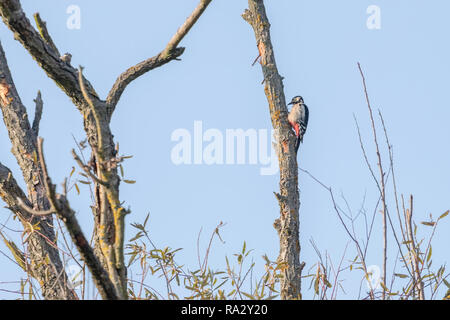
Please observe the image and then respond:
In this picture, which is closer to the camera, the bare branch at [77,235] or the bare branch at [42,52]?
the bare branch at [77,235]

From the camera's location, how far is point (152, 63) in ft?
12.9

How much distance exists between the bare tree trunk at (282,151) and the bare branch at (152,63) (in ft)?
4.69

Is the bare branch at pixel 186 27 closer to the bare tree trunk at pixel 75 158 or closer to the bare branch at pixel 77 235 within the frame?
the bare tree trunk at pixel 75 158

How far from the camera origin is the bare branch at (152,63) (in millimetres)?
3785

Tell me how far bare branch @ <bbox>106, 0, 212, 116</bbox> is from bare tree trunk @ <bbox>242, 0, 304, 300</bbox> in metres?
1.43

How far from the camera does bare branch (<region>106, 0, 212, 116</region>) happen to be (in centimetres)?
379

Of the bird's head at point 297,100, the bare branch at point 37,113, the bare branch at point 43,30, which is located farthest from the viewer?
the bird's head at point 297,100

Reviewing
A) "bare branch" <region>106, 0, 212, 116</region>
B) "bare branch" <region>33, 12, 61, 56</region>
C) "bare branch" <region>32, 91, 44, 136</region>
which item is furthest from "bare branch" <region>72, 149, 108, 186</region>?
"bare branch" <region>32, 91, 44, 136</region>

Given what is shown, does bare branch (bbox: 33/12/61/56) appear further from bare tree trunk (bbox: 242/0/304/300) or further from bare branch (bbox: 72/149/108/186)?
bare tree trunk (bbox: 242/0/304/300)

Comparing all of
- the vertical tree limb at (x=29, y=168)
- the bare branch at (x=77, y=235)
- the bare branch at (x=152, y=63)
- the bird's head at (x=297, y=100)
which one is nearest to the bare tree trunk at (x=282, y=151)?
the bare branch at (x=152, y=63)

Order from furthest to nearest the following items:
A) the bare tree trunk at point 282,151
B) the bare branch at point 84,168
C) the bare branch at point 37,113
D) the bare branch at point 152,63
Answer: the bare branch at point 37,113
the bare tree trunk at point 282,151
the bare branch at point 152,63
the bare branch at point 84,168

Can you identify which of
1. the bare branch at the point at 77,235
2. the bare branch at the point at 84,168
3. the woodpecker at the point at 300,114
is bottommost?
the bare branch at the point at 77,235
